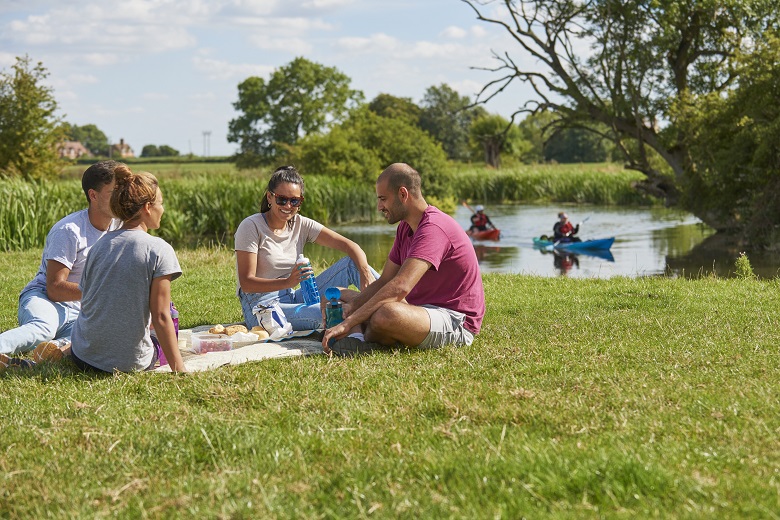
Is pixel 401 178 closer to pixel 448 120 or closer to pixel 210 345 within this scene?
Result: pixel 210 345

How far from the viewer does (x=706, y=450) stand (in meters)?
3.94

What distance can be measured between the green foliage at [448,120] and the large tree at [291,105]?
9238 millimetres

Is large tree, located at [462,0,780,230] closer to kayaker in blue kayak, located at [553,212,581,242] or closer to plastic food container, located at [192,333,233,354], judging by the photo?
kayaker in blue kayak, located at [553,212,581,242]

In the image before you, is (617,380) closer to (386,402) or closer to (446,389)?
(446,389)

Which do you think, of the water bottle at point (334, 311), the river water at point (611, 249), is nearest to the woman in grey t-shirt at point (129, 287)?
the water bottle at point (334, 311)

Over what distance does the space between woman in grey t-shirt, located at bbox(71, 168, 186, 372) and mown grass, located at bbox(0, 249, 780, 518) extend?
0.68 ft

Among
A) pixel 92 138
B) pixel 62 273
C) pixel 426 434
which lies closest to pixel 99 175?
pixel 62 273

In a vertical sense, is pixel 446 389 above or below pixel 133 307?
below

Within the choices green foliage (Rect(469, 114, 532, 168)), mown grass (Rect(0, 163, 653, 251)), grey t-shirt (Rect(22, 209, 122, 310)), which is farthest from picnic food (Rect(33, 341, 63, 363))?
green foliage (Rect(469, 114, 532, 168))

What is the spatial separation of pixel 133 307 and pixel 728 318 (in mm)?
4788

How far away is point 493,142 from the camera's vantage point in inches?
2611

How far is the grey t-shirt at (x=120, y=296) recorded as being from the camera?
5.54 m

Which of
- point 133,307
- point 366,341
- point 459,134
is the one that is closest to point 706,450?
point 366,341

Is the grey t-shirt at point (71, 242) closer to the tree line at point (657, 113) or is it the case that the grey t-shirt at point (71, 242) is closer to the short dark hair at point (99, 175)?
the short dark hair at point (99, 175)
